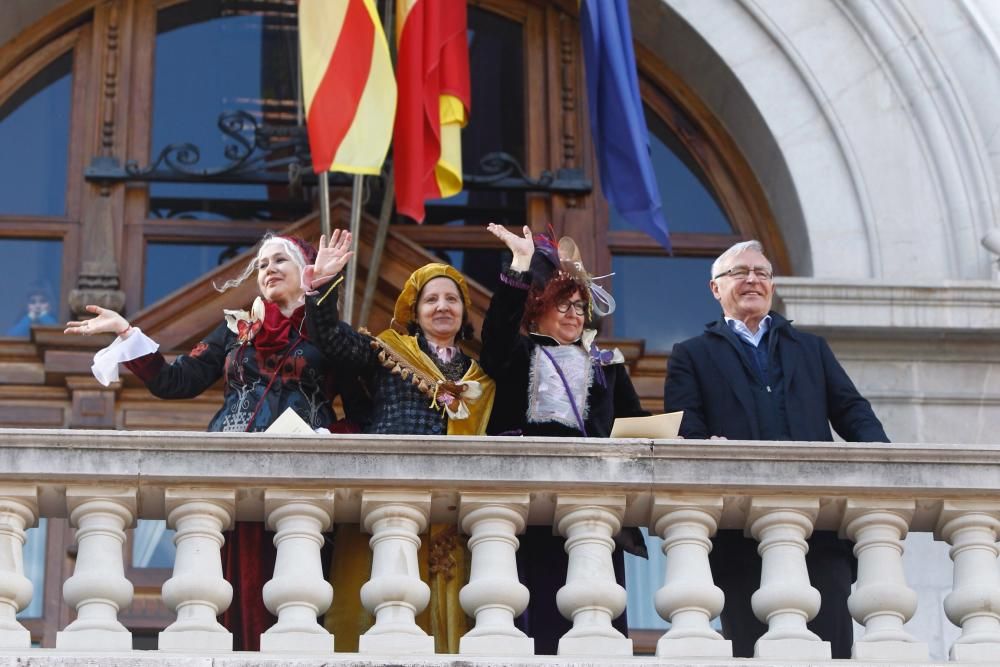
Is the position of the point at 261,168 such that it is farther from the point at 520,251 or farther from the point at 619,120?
the point at 520,251

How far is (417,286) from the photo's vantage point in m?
8.16

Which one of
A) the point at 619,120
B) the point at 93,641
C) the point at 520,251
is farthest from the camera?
the point at 619,120

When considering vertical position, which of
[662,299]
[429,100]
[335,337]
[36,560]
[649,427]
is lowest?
[649,427]

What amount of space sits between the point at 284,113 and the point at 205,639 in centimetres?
416

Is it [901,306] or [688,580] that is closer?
A: [688,580]

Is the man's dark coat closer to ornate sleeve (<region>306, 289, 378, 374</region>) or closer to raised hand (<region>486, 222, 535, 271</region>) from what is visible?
raised hand (<region>486, 222, 535, 271</region>)

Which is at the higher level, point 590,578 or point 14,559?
point 14,559

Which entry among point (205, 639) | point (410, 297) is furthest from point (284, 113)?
point (205, 639)

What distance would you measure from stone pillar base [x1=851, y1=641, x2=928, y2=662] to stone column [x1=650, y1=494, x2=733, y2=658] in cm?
36

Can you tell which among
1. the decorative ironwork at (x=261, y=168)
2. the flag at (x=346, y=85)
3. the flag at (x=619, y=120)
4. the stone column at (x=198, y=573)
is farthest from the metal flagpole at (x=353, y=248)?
the stone column at (x=198, y=573)

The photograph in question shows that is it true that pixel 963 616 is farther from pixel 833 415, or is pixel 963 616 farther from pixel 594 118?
pixel 594 118

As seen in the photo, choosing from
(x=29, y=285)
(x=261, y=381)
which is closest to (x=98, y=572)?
(x=261, y=381)

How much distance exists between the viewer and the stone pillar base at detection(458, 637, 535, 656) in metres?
6.97

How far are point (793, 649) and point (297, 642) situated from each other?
1.37 m
